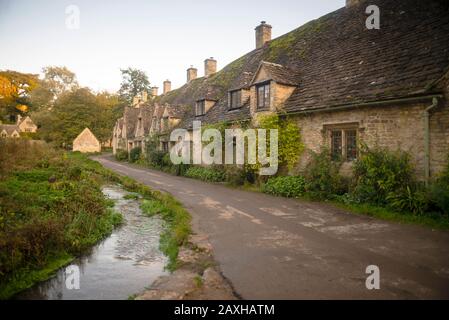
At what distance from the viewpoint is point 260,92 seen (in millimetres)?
16938

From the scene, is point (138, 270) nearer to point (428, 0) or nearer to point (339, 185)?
point (339, 185)

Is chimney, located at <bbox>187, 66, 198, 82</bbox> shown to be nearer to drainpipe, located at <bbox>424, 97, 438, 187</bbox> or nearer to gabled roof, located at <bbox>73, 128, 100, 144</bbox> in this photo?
gabled roof, located at <bbox>73, 128, 100, 144</bbox>

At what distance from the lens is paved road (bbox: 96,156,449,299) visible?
185 inches

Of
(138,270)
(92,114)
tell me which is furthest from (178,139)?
(92,114)

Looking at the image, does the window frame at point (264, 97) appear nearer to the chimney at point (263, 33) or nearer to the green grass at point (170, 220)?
the green grass at point (170, 220)

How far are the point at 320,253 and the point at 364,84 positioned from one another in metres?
8.83

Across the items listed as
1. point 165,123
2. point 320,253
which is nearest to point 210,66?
point 165,123

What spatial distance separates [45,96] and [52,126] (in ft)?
62.4

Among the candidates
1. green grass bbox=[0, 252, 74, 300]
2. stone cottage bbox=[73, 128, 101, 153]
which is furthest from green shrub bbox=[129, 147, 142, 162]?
green grass bbox=[0, 252, 74, 300]

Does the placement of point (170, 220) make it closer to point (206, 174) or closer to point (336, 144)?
point (336, 144)

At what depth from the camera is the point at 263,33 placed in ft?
84.7

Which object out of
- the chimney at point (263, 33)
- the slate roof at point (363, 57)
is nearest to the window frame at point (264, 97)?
the slate roof at point (363, 57)

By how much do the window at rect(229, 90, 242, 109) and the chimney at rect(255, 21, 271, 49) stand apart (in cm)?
760

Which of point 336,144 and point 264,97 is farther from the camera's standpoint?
point 264,97
